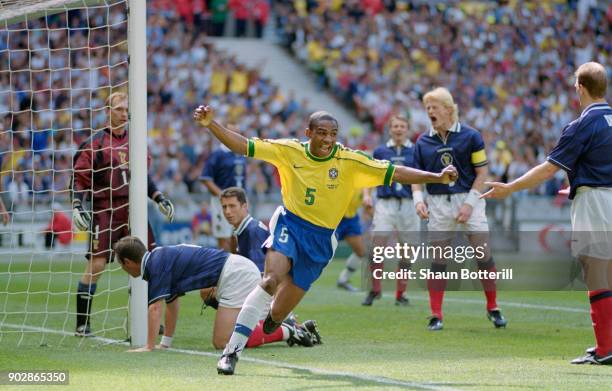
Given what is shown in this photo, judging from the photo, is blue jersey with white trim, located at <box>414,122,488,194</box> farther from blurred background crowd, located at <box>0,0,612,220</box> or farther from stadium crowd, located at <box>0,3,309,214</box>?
blurred background crowd, located at <box>0,0,612,220</box>

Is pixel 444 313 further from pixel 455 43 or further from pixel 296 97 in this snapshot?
pixel 455 43

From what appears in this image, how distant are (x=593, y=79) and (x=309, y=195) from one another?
2.36m

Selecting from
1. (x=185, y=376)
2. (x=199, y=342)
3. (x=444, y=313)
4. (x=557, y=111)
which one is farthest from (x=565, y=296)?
(x=557, y=111)

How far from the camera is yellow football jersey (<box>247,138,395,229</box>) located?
8.62 meters

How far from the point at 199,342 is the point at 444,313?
3.86m

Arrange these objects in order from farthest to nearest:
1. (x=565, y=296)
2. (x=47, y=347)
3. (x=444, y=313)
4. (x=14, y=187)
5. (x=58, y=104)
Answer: (x=58, y=104)
(x=14, y=187)
(x=565, y=296)
(x=444, y=313)
(x=47, y=347)

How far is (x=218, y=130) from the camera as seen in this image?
801 cm

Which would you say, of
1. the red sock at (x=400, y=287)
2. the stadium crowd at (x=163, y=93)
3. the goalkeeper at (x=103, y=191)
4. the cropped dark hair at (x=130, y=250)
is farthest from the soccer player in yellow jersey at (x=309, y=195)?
the stadium crowd at (x=163, y=93)

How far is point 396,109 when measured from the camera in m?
30.0

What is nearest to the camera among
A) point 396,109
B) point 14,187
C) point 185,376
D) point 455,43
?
point 185,376

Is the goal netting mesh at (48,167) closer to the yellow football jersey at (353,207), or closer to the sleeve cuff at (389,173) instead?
the sleeve cuff at (389,173)

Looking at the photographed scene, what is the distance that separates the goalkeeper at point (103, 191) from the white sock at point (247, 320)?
9.65 feet

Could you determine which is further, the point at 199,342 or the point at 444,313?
the point at 444,313

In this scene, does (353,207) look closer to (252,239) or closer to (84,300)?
(252,239)
